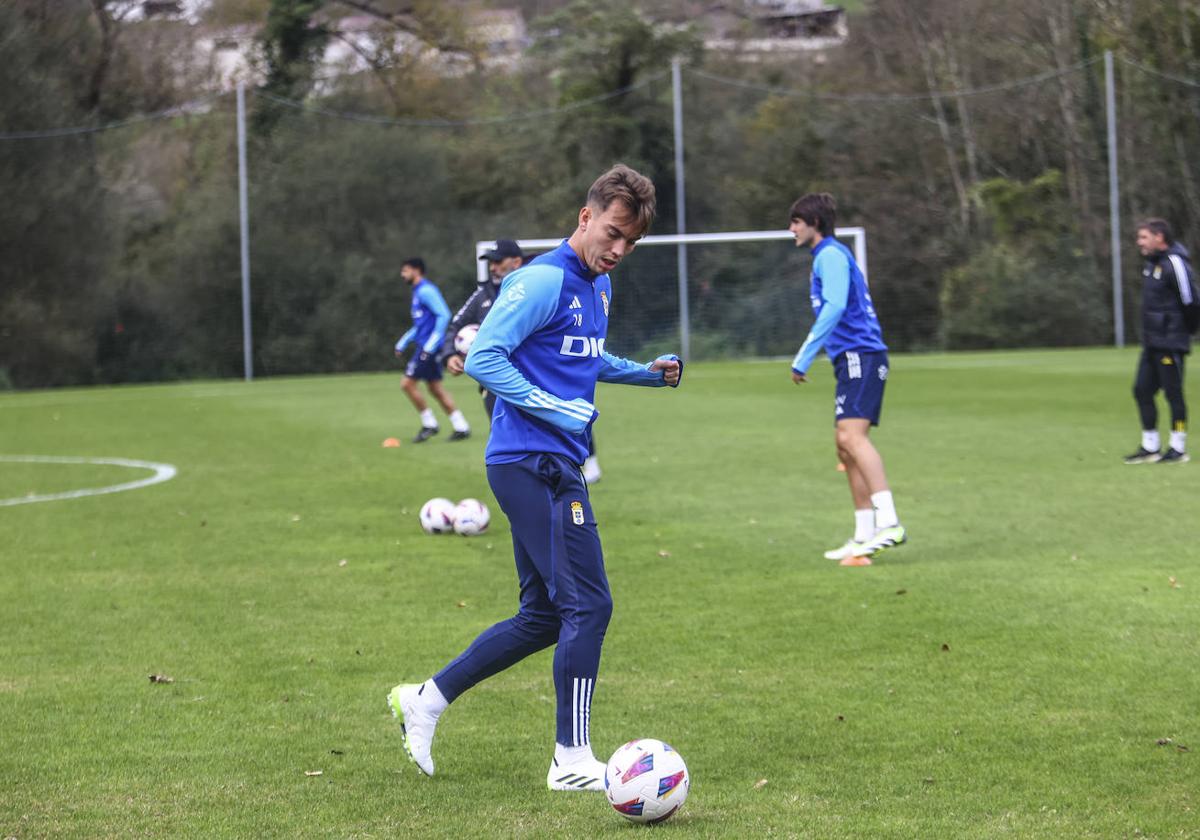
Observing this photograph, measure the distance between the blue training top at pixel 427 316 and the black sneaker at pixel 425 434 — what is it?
914mm

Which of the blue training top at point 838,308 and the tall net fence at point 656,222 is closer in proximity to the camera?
the blue training top at point 838,308

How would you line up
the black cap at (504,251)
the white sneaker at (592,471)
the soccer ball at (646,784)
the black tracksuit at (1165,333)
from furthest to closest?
the black tracksuit at (1165,333) < the white sneaker at (592,471) < the black cap at (504,251) < the soccer ball at (646,784)

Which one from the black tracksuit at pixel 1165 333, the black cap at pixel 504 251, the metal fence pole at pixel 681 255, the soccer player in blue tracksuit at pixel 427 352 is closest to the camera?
the black cap at pixel 504 251

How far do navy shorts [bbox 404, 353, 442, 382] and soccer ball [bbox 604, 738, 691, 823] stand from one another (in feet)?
46.3

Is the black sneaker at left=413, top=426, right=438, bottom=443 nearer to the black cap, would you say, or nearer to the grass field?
the grass field

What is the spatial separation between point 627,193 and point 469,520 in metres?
6.24

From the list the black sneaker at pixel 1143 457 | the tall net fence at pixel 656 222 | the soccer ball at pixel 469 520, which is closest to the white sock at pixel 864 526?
the soccer ball at pixel 469 520

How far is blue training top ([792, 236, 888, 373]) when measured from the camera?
30.5 feet

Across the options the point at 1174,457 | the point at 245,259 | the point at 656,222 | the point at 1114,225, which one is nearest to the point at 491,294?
the point at 1174,457

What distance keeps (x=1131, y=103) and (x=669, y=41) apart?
41.4 ft

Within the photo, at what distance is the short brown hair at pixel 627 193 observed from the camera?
16.0 ft

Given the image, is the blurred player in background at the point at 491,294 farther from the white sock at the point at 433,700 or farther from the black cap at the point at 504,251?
the white sock at the point at 433,700

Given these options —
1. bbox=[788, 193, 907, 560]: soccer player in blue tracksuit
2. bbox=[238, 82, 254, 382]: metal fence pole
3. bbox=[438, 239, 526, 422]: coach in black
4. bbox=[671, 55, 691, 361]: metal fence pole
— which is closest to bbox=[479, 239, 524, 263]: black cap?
bbox=[438, 239, 526, 422]: coach in black

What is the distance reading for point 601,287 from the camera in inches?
207
